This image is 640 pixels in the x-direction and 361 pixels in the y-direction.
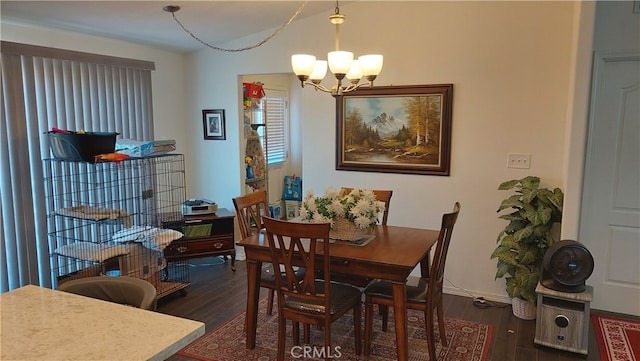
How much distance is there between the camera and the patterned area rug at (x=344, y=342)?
303 centimetres

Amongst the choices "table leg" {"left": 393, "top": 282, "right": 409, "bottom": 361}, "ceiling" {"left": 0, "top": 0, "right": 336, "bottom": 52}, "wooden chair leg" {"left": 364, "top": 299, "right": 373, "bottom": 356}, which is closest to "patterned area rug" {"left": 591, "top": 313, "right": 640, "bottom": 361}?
"table leg" {"left": 393, "top": 282, "right": 409, "bottom": 361}

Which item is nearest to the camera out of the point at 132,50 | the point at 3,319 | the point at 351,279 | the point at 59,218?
the point at 3,319

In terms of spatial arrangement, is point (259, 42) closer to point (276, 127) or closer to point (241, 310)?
point (276, 127)

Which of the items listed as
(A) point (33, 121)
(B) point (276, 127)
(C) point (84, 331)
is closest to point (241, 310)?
(A) point (33, 121)

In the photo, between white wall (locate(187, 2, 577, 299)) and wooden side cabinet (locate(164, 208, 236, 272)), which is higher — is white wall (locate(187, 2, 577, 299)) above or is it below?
above

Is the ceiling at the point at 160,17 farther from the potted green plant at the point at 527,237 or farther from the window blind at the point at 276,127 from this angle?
the potted green plant at the point at 527,237

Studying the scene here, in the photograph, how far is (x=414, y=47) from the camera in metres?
4.05

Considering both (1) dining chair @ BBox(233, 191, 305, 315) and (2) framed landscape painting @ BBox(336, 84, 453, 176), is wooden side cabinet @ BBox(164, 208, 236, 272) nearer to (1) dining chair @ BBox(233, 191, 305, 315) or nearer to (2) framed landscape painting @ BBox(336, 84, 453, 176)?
(1) dining chair @ BBox(233, 191, 305, 315)

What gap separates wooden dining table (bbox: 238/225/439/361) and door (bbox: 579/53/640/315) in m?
1.47

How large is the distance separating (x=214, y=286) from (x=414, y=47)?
283 cm

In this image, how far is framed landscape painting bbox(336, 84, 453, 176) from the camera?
402cm

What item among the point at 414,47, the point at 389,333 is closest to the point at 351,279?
the point at 389,333

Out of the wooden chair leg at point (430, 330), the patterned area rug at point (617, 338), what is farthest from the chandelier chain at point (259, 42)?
the patterned area rug at point (617, 338)

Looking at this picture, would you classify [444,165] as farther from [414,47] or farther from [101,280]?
[101,280]
